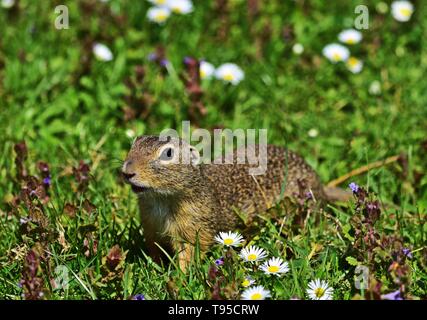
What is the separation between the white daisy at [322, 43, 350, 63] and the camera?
6.89 metres

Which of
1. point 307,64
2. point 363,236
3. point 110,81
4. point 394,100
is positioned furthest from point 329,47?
point 363,236

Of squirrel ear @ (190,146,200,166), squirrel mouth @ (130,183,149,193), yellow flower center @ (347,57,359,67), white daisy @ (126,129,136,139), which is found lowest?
squirrel mouth @ (130,183,149,193)

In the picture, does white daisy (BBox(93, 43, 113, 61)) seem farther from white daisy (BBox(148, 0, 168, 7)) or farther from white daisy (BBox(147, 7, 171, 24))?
white daisy (BBox(148, 0, 168, 7))

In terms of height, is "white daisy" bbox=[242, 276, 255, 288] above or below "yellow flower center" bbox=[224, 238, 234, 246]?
below

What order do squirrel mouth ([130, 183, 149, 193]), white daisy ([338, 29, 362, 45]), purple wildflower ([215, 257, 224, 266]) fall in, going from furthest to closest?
1. white daisy ([338, 29, 362, 45])
2. squirrel mouth ([130, 183, 149, 193])
3. purple wildflower ([215, 257, 224, 266])

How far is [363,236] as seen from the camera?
403 cm

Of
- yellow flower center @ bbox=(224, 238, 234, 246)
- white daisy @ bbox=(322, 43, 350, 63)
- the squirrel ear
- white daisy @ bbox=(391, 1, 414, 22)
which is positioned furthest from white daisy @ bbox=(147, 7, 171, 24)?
yellow flower center @ bbox=(224, 238, 234, 246)

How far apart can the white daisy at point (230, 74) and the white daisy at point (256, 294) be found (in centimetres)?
303

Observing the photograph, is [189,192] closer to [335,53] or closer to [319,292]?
[319,292]

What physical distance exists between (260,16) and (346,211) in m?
2.96

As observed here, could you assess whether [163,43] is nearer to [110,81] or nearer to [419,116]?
[110,81]

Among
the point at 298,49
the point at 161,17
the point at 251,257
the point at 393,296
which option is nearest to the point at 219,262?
the point at 251,257

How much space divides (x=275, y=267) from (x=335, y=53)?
11.0 feet

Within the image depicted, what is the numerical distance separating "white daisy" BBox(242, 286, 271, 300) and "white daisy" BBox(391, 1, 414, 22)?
438cm
